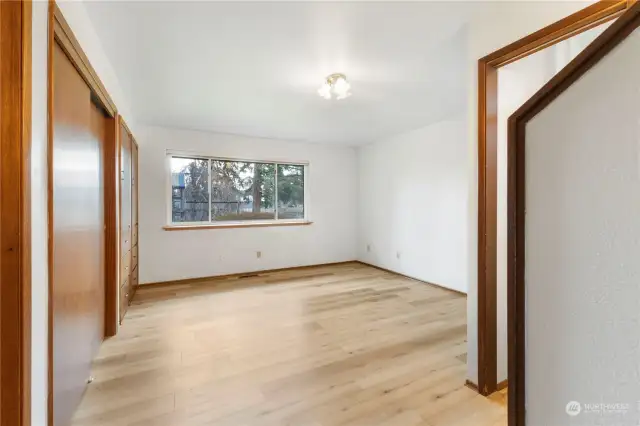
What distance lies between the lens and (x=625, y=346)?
433 millimetres

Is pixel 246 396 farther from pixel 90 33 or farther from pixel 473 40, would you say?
pixel 473 40

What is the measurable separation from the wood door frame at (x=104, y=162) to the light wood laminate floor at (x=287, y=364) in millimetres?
425

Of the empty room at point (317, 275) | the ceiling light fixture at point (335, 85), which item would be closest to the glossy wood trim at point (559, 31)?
the empty room at point (317, 275)

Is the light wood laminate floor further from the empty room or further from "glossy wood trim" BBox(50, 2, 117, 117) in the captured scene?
"glossy wood trim" BBox(50, 2, 117, 117)

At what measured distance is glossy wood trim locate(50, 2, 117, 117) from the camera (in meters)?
1.24

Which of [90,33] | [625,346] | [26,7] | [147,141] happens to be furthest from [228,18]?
[147,141]

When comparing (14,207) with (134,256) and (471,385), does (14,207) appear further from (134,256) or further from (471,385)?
(134,256)

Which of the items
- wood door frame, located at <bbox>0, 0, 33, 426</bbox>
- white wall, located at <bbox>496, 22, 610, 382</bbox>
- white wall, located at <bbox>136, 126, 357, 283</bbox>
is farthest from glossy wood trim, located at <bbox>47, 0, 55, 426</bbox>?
white wall, located at <bbox>136, 126, 357, 283</bbox>

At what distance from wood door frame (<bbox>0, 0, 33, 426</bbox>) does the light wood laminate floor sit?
84 cm

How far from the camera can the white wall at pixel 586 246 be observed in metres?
0.43

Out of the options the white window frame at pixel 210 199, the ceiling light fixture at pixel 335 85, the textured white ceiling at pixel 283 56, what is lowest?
the white window frame at pixel 210 199

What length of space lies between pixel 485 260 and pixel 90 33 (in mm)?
2694
